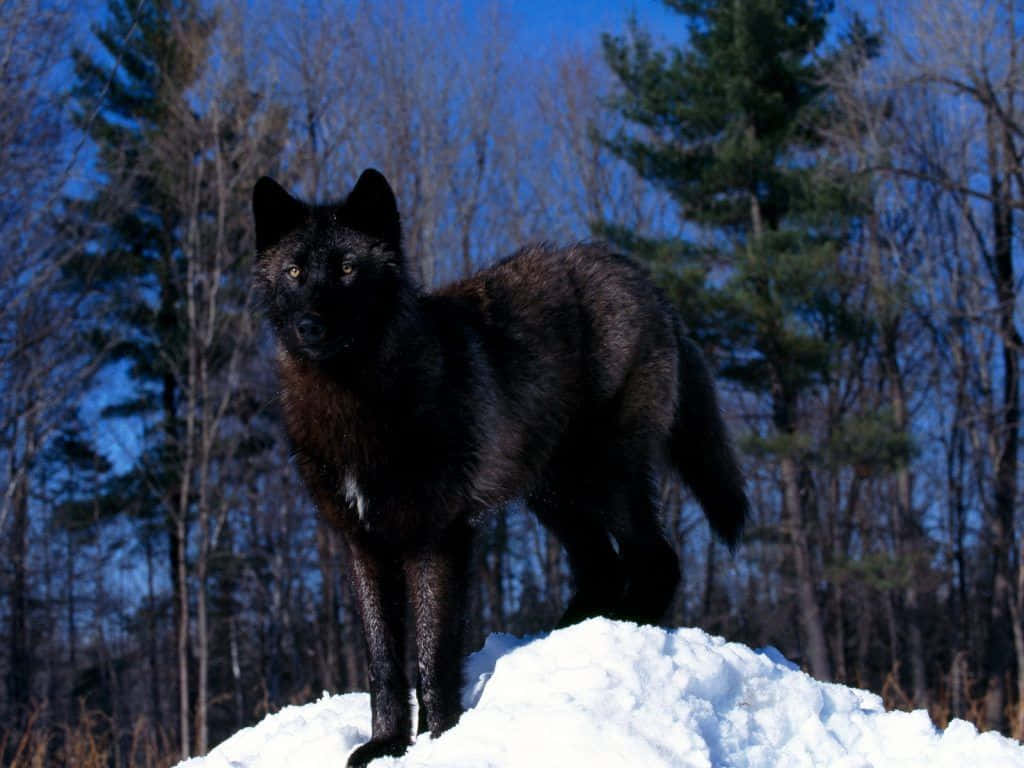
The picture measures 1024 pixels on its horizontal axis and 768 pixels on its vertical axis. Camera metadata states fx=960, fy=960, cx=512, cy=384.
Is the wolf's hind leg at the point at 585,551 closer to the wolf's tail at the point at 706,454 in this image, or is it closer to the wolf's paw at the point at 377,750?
the wolf's tail at the point at 706,454

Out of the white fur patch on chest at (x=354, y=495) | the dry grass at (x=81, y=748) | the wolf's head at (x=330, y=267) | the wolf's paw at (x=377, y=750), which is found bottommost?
the dry grass at (x=81, y=748)

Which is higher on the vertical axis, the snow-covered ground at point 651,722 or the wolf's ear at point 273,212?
the wolf's ear at point 273,212

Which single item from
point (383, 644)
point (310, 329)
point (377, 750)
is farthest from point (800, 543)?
point (310, 329)

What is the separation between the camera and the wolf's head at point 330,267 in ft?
11.1

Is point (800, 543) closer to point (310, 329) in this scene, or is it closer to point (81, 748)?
point (81, 748)

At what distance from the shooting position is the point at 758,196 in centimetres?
1928

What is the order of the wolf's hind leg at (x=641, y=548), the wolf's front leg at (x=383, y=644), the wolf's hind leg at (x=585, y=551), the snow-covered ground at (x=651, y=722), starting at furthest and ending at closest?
the wolf's hind leg at (x=585, y=551)
the wolf's hind leg at (x=641, y=548)
the wolf's front leg at (x=383, y=644)
the snow-covered ground at (x=651, y=722)

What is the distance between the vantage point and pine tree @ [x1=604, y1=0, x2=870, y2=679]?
1769cm

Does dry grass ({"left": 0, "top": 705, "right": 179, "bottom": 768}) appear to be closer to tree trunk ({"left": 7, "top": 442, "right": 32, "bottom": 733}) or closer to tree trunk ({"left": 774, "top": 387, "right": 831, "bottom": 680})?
tree trunk ({"left": 7, "top": 442, "right": 32, "bottom": 733})

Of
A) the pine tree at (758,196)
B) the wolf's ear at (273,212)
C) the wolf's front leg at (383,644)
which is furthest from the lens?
the pine tree at (758,196)

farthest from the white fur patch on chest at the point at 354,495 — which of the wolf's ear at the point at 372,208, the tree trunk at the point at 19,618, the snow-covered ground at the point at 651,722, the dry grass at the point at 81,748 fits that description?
the tree trunk at the point at 19,618

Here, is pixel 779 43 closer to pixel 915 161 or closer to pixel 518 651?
pixel 915 161

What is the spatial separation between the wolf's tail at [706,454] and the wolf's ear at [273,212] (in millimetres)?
2161

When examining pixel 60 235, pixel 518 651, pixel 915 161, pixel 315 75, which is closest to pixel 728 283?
pixel 915 161
